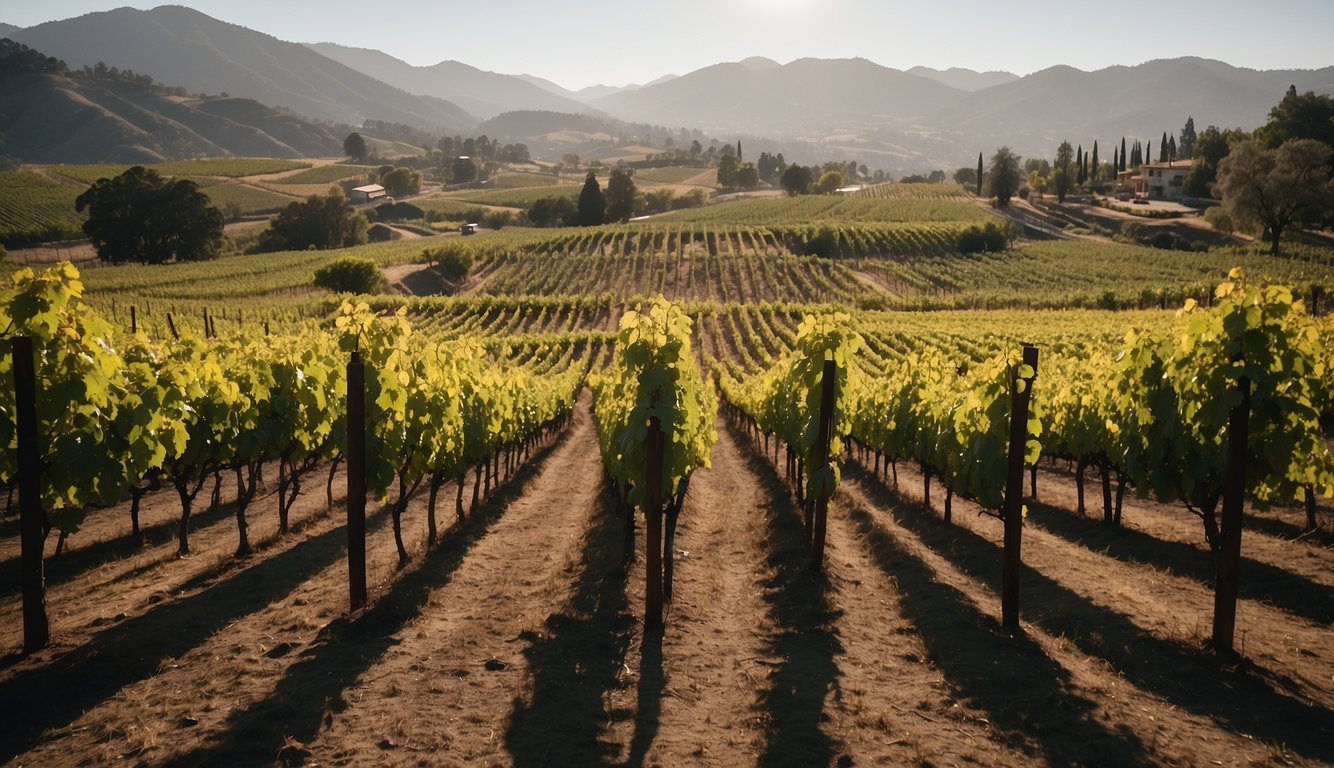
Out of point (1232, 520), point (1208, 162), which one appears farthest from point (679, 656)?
point (1208, 162)

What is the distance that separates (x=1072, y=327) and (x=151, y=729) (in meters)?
49.3

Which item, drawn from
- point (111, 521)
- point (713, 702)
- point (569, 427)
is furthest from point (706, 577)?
point (569, 427)

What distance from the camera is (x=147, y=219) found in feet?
267

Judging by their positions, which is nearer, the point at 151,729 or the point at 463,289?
the point at 151,729

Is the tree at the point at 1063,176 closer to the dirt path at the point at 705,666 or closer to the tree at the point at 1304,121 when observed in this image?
the tree at the point at 1304,121

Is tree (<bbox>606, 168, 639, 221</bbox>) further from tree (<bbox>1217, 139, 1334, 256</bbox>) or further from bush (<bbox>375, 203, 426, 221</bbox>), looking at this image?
tree (<bbox>1217, 139, 1334, 256</bbox>)

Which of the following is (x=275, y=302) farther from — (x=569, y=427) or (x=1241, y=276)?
(x=1241, y=276)

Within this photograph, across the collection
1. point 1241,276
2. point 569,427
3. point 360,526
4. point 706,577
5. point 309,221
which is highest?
point 309,221

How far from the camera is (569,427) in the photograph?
38188 mm

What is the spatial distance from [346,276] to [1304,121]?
101202 mm

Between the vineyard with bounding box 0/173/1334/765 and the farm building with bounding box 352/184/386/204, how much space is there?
152 meters

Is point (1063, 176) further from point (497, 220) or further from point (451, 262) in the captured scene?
point (451, 262)

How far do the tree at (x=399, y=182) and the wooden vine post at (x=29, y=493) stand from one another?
172m

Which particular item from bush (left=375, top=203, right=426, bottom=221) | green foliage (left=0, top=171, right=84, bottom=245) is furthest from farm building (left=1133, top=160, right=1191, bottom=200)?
green foliage (left=0, top=171, right=84, bottom=245)
